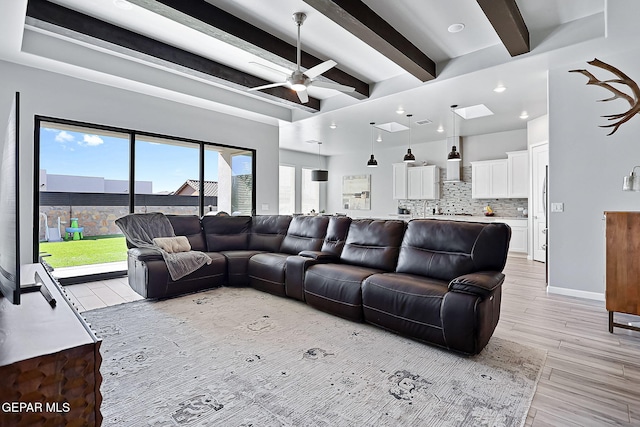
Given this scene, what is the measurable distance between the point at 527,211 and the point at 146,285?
25.5 ft

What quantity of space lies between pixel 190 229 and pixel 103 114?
6.97ft

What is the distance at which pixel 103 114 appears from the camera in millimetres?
4750

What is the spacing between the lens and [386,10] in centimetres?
338

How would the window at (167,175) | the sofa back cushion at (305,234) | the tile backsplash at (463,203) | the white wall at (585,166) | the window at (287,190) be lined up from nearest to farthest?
1. the white wall at (585,166)
2. the sofa back cushion at (305,234)
3. the window at (167,175)
4. the tile backsplash at (463,203)
5. the window at (287,190)

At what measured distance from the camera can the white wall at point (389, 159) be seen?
7.80m

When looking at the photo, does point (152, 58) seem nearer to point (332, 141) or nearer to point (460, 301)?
point (460, 301)

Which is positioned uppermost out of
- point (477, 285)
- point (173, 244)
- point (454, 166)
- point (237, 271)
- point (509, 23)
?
point (509, 23)

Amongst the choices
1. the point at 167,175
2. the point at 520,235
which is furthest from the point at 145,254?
the point at 520,235

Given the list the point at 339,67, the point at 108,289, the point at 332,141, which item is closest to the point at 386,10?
the point at 339,67

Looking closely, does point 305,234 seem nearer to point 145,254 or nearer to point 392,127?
point 145,254

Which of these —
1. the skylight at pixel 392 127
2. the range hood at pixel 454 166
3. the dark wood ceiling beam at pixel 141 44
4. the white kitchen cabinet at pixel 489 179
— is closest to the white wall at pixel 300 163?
the skylight at pixel 392 127

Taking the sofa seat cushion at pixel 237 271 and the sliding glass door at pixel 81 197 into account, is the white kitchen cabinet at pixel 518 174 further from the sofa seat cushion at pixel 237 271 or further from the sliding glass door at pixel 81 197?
the sliding glass door at pixel 81 197

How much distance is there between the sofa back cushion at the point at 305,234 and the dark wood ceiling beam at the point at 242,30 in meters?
2.09

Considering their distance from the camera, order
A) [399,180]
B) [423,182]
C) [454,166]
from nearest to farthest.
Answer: [454,166], [423,182], [399,180]
